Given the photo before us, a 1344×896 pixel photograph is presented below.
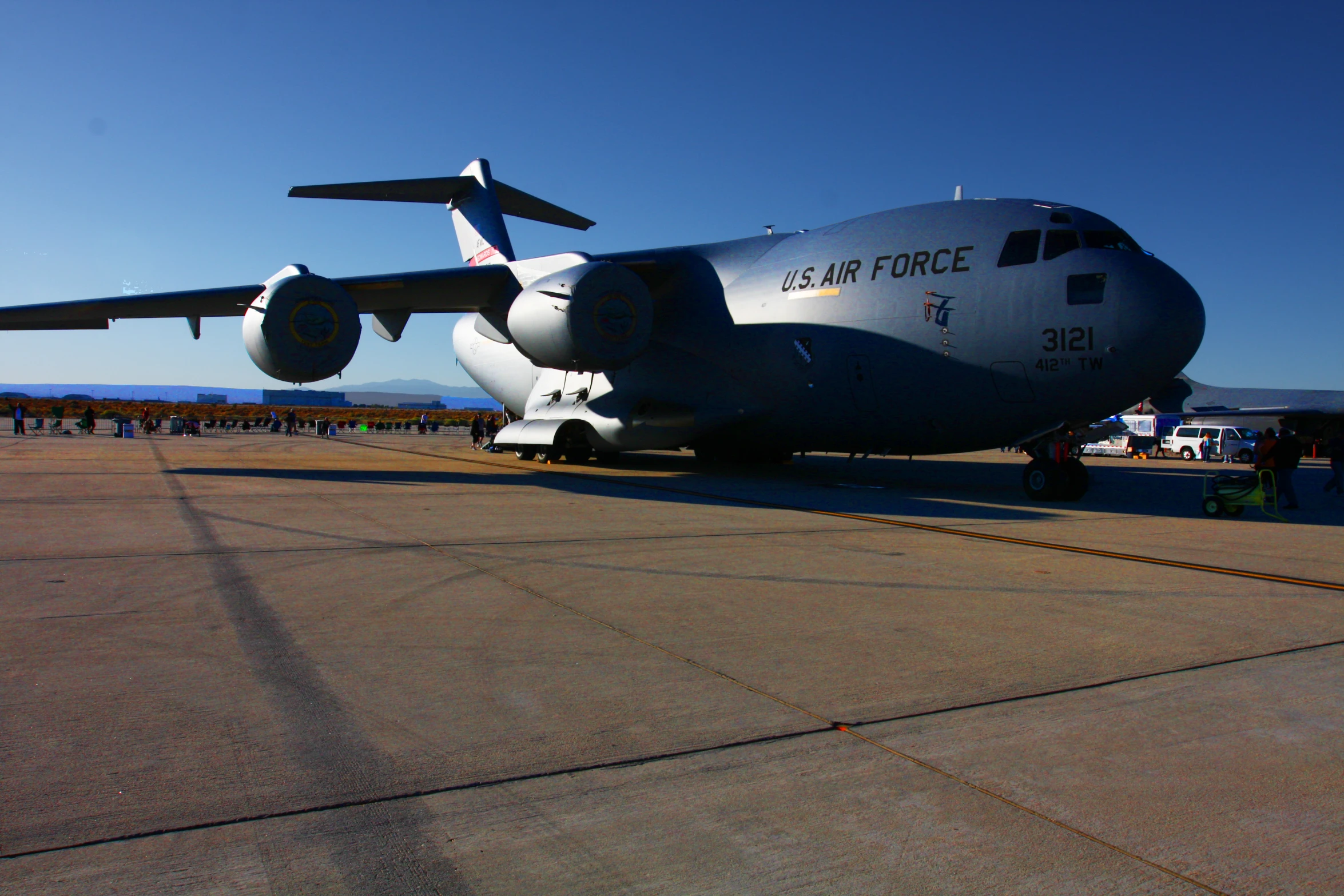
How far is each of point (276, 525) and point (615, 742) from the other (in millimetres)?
6516

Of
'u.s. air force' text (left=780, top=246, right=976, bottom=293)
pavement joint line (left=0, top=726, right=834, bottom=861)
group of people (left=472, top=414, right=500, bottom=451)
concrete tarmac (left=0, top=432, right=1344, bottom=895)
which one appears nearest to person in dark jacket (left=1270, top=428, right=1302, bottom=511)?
'u.s. air force' text (left=780, top=246, right=976, bottom=293)

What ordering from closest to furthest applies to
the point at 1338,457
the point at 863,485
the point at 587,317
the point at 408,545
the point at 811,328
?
the point at 408,545, the point at 587,317, the point at 811,328, the point at 863,485, the point at 1338,457

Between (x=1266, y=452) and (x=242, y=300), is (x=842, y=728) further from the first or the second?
(x=242, y=300)

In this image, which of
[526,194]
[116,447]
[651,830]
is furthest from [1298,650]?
[116,447]

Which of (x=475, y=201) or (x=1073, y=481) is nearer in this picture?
(x=1073, y=481)

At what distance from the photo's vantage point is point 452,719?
11.0 feet

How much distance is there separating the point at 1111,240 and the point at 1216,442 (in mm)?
27627

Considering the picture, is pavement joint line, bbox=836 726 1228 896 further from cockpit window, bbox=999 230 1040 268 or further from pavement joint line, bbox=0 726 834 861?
cockpit window, bbox=999 230 1040 268

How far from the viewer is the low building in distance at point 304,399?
162875mm

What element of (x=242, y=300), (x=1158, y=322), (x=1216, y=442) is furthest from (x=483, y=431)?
(x=1216, y=442)

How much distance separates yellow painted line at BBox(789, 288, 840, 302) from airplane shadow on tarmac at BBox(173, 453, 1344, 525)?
2917mm

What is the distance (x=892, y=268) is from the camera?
12.8m

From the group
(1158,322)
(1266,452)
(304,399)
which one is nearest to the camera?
(1158,322)

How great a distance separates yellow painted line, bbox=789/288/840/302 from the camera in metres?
13.5
